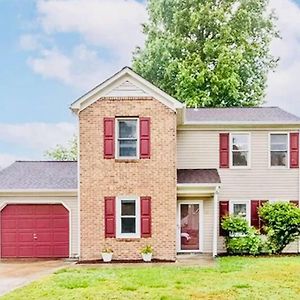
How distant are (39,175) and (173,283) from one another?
392 inches

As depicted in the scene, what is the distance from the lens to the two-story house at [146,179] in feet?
63.5

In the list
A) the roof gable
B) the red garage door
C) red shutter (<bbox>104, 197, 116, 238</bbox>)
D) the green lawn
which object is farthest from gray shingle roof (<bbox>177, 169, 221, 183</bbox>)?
the red garage door

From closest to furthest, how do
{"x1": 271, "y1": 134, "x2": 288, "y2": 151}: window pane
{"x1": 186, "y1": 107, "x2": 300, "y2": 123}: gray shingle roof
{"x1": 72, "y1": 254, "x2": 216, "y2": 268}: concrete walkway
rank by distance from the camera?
{"x1": 72, "y1": 254, "x2": 216, "y2": 268}: concrete walkway
{"x1": 271, "y1": 134, "x2": 288, "y2": 151}: window pane
{"x1": 186, "y1": 107, "x2": 300, "y2": 123}: gray shingle roof

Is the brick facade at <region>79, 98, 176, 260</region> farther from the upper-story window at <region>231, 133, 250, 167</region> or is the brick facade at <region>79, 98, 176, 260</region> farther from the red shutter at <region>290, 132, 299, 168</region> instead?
the red shutter at <region>290, 132, 299, 168</region>

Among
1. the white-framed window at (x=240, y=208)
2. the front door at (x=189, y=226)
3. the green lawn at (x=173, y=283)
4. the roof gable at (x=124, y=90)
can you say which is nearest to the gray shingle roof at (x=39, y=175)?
the roof gable at (x=124, y=90)

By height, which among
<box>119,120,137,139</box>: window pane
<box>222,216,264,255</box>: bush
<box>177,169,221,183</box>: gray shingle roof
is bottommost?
<box>222,216,264,255</box>: bush

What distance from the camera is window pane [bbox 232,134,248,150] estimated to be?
21.8m

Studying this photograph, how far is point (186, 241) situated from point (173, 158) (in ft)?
12.6

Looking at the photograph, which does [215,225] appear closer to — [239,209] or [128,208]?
[239,209]

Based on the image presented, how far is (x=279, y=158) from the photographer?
21.8 meters

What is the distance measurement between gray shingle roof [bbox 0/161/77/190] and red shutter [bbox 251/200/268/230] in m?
6.95

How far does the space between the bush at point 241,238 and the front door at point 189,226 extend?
112cm

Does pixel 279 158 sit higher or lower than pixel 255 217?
higher

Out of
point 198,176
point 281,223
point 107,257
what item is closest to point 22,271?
point 107,257
